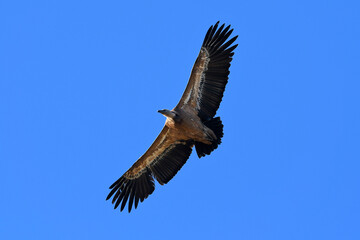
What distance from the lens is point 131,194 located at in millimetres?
18688

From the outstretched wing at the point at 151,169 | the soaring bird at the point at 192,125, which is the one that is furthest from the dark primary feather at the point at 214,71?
the outstretched wing at the point at 151,169

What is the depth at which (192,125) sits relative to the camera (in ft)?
58.2

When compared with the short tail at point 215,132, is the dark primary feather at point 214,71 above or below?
above

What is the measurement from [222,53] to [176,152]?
307 centimetres

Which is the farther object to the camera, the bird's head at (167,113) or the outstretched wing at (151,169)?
the outstretched wing at (151,169)

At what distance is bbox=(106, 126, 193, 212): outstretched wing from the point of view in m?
18.5

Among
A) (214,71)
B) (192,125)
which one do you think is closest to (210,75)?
(214,71)

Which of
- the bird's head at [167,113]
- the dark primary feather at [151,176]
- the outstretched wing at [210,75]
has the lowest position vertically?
the dark primary feather at [151,176]

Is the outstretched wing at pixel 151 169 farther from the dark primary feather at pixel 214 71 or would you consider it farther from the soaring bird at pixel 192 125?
the dark primary feather at pixel 214 71

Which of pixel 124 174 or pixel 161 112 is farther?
pixel 124 174

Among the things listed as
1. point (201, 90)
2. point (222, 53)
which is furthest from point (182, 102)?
point (222, 53)

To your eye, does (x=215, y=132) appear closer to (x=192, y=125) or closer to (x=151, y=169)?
(x=192, y=125)

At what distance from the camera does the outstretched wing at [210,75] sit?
17.9 m

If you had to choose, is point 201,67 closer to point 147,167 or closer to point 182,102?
point 182,102
